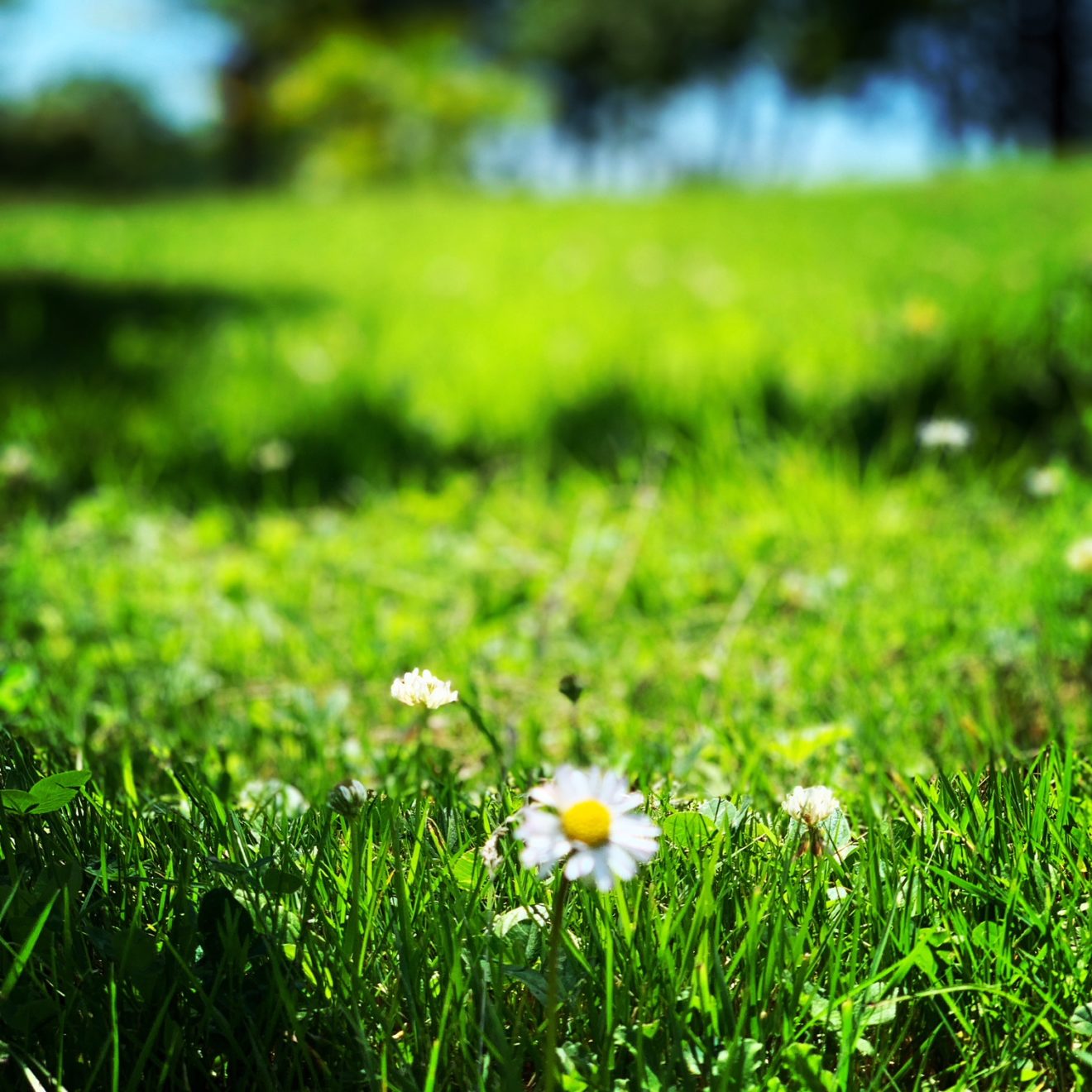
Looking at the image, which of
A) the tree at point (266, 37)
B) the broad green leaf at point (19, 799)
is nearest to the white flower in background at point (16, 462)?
Answer: the broad green leaf at point (19, 799)

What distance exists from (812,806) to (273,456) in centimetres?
203

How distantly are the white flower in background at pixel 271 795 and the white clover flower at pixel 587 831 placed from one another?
20.3 inches

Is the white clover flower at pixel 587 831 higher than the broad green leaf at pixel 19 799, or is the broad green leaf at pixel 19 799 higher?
the white clover flower at pixel 587 831

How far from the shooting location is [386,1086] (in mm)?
795

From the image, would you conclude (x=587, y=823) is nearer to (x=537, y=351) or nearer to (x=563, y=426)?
(x=563, y=426)

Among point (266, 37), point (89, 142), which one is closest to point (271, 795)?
point (266, 37)

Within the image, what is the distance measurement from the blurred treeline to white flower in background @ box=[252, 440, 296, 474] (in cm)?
2466

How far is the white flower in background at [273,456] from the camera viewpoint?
2.69 meters

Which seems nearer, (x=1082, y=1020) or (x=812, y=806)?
(x=1082, y=1020)

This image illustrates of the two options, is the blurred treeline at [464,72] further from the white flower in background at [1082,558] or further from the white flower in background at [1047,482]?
the white flower in background at [1082,558]

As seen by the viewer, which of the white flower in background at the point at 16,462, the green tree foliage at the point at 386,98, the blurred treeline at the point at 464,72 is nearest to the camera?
the white flower in background at the point at 16,462

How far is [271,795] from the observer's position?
3.97ft

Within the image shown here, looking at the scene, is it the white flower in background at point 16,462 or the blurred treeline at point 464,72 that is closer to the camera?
the white flower in background at point 16,462

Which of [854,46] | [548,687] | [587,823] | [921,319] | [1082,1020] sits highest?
[854,46]
